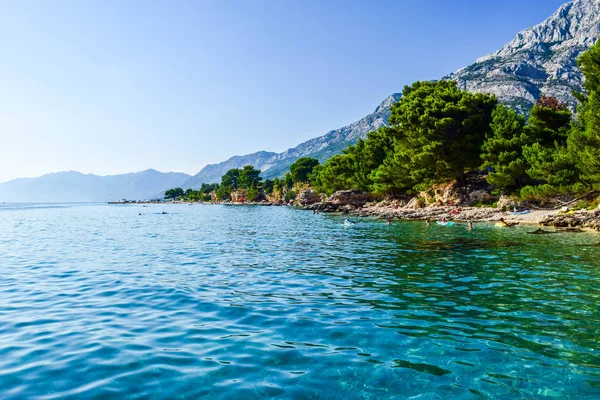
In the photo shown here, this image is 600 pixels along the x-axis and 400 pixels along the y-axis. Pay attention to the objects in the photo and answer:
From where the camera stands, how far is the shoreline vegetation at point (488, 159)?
36844 millimetres

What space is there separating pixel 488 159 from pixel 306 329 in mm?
50737

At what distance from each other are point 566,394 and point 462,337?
260 centimetres

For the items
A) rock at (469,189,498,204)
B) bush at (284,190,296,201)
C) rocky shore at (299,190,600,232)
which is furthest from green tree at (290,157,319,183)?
rock at (469,189,498,204)

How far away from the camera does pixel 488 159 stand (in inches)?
2040

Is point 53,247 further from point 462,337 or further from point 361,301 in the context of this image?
point 462,337

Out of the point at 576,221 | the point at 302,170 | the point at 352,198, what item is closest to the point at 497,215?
the point at 576,221

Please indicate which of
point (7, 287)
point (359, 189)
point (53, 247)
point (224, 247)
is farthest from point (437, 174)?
point (7, 287)

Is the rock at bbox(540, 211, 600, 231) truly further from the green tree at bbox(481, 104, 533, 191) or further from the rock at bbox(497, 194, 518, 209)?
the green tree at bbox(481, 104, 533, 191)

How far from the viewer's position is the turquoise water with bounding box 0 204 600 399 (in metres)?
6.40

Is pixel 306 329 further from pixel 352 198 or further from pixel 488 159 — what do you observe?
pixel 352 198

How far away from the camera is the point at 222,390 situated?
6191mm

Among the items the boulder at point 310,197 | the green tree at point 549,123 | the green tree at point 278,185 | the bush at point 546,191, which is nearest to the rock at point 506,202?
the bush at point 546,191

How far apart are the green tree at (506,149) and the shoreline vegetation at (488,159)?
0.42ft

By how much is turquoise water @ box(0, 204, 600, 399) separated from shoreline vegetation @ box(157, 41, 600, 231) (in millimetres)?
23800
